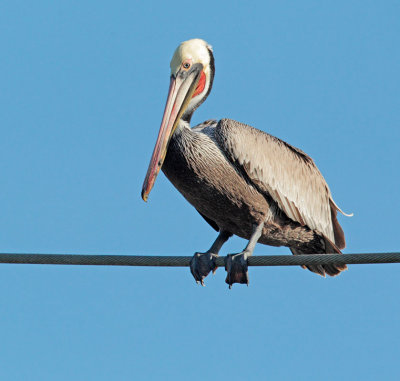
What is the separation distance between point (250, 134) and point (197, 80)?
720 mm

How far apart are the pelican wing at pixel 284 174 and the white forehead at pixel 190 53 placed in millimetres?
712

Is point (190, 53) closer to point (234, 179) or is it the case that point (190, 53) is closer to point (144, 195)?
point (234, 179)

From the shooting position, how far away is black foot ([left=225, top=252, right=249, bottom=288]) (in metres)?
6.47

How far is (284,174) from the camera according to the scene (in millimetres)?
7539

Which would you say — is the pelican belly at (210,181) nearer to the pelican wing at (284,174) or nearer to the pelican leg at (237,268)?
the pelican wing at (284,174)

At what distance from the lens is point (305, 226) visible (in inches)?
296

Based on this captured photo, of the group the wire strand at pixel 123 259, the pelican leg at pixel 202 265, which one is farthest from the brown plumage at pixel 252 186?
the wire strand at pixel 123 259

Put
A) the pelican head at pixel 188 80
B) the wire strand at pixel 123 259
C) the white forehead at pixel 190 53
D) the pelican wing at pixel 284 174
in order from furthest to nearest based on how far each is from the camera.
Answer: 1. the white forehead at pixel 190 53
2. the pelican head at pixel 188 80
3. the pelican wing at pixel 284 174
4. the wire strand at pixel 123 259

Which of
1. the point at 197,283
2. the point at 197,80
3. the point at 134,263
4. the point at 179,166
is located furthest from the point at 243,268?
the point at 197,80

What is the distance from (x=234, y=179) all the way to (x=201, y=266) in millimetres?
790

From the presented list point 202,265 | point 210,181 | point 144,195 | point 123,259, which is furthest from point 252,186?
point 123,259

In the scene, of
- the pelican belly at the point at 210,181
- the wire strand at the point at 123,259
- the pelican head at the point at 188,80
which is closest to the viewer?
the wire strand at the point at 123,259

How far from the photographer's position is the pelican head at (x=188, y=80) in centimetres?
724

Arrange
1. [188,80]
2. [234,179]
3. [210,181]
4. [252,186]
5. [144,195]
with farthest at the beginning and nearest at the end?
[188,80], [252,186], [234,179], [210,181], [144,195]
